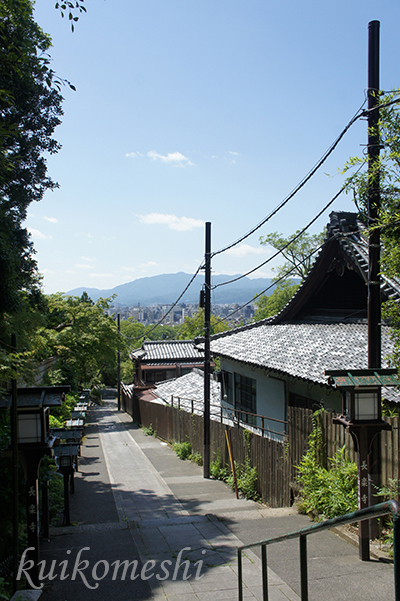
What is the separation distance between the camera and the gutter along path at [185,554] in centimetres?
517

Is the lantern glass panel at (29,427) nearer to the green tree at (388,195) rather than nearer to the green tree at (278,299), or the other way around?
the green tree at (388,195)

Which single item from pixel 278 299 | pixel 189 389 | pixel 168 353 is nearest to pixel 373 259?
pixel 189 389

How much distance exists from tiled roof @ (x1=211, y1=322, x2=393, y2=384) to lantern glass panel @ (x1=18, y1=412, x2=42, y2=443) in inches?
228

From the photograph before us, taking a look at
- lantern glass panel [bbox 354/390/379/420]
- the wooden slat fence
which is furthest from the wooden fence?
lantern glass panel [bbox 354/390/379/420]

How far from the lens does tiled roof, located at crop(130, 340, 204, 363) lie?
1536 inches

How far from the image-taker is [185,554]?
21.3 feet

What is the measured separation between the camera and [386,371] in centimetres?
603

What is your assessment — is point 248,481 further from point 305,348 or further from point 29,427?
point 29,427

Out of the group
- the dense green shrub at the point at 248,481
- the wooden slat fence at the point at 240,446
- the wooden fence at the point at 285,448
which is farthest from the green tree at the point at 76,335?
the dense green shrub at the point at 248,481

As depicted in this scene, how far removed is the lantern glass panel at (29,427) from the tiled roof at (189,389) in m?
16.5

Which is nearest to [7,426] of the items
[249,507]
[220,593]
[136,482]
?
[220,593]

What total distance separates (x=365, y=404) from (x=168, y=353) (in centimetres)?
3460

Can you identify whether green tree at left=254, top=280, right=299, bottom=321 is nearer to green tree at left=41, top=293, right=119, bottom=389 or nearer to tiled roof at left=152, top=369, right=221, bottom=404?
green tree at left=41, top=293, right=119, bottom=389

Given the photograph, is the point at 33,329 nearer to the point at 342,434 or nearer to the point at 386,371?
the point at 342,434
